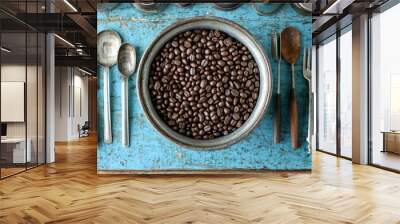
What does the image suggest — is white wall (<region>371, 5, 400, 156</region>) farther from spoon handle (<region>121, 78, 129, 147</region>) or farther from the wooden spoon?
spoon handle (<region>121, 78, 129, 147</region>)

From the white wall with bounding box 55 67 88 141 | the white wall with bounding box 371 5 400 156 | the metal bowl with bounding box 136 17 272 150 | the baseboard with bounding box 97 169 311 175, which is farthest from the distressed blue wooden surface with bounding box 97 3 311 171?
the white wall with bounding box 55 67 88 141

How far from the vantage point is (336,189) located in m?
4.00

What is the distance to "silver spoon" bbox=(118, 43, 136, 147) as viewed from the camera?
15.7 feet

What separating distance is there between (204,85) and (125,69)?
3.51 feet

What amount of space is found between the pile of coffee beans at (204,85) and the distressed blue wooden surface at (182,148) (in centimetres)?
27

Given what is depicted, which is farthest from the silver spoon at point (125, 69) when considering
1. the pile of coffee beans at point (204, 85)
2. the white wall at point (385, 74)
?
the white wall at point (385, 74)

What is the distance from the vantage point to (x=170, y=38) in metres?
4.79

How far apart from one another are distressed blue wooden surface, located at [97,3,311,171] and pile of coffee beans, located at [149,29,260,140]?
0.27 meters

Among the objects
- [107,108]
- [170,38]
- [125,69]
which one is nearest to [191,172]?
[107,108]

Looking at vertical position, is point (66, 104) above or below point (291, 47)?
below

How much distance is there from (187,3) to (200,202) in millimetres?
2713

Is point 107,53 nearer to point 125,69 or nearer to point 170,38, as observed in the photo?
point 125,69

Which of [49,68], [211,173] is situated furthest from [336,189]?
[49,68]

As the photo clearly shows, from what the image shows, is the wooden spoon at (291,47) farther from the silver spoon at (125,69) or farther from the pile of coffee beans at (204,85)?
the silver spoon at (125,69)
